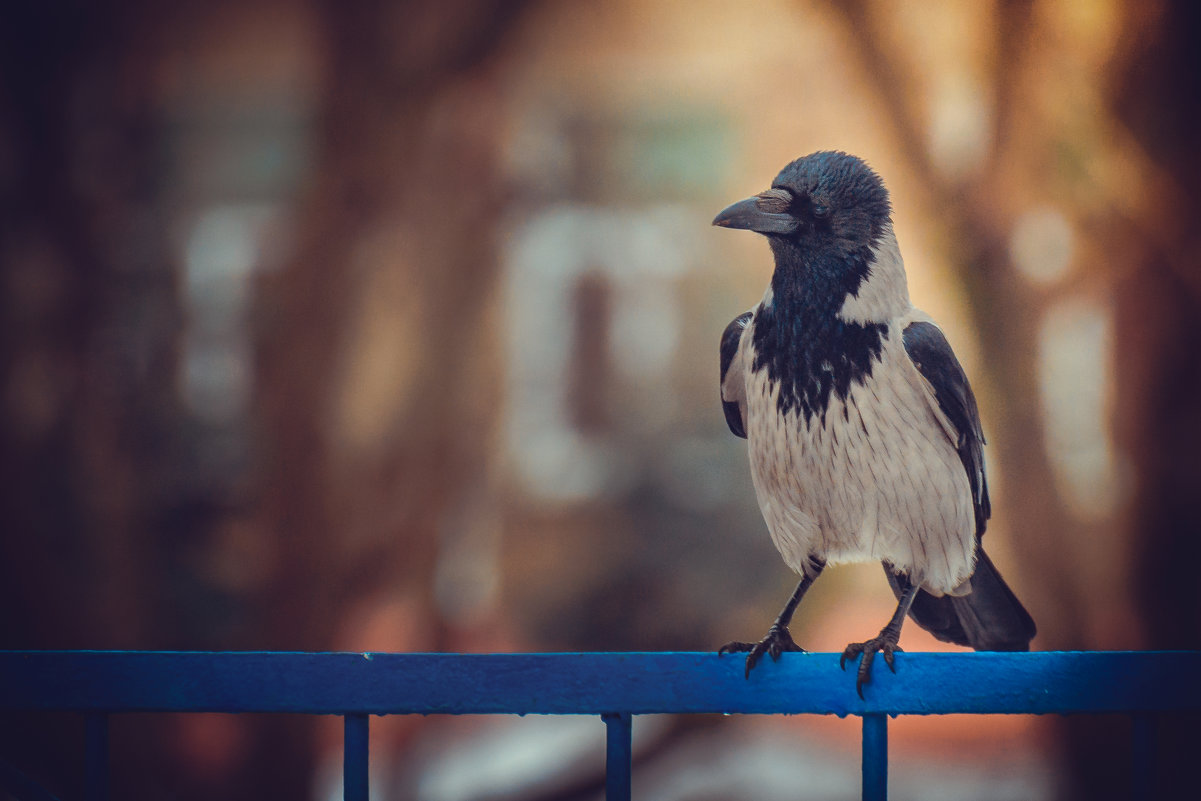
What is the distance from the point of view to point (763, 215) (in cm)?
88

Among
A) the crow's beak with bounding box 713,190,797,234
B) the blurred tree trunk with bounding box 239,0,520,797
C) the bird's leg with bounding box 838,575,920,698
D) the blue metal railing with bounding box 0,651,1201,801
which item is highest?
the blurred tree trunk with bounding box 239,0,520,797

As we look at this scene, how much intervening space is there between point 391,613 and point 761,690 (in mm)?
1247

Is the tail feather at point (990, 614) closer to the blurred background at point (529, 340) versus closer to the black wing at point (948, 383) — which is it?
the black wing at point (948, 383)

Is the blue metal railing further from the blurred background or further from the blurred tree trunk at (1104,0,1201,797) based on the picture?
the blurred tree trunk at (1104,0,1201,797)

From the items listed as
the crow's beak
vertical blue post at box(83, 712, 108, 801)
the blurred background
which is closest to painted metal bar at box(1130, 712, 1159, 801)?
the crow's beak

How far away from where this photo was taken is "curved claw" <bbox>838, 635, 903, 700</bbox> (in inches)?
28.2

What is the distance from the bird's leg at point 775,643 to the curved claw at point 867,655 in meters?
0.06

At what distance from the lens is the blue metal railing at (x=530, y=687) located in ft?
2.30

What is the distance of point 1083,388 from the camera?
1.75 meters

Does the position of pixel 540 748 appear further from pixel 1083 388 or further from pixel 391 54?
pixel 391 54

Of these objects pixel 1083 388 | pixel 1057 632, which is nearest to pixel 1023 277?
pixel 1083 388

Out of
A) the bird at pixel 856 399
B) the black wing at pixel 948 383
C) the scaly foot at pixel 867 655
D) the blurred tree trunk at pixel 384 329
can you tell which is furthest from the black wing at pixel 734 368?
the blurred tree trunk at pixel 384 329

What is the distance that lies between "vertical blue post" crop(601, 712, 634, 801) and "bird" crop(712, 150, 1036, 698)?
204 mm

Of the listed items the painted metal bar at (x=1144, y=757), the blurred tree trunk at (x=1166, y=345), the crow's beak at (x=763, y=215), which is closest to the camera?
the painted metal bar at (x=1144, y=757)
